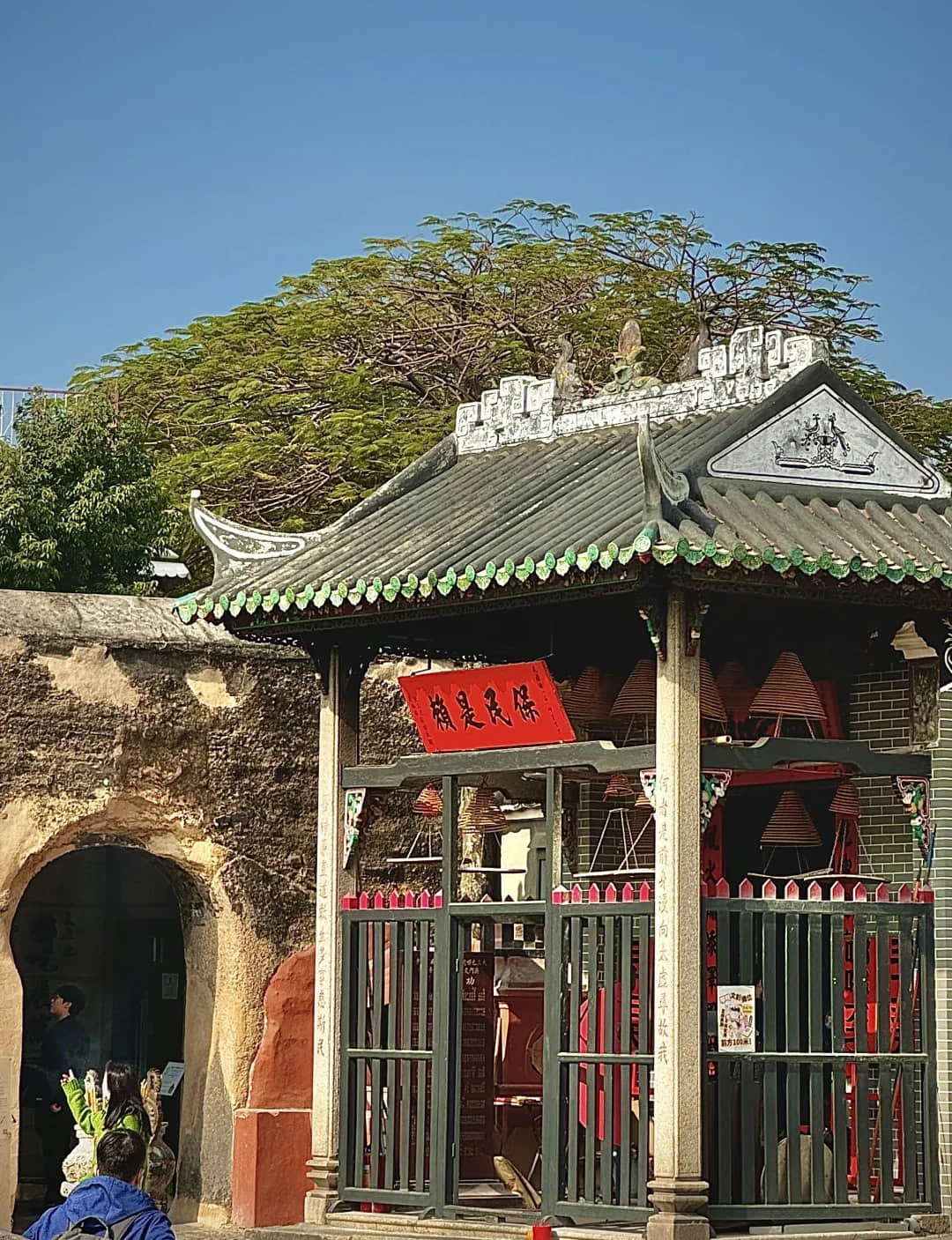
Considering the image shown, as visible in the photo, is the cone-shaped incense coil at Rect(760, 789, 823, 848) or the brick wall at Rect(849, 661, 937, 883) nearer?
the brick wall at Rect(849, 661, 937, 883)

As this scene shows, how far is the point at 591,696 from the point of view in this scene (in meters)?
12.9

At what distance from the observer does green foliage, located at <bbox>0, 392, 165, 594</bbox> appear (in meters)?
18.5

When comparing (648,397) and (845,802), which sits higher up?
(648,397)

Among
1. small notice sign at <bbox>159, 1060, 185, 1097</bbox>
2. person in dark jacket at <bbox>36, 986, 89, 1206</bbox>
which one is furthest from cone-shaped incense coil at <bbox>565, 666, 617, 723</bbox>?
person in dark jacket at <bbox>36, 986, 89, 1206</bbox>

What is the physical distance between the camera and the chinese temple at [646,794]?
35.6ft

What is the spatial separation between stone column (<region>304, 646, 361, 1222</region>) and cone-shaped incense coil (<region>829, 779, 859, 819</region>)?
2791 millimetres

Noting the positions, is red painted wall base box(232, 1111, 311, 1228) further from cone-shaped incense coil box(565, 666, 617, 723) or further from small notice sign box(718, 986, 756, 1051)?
small notice sign box(718, 986, 756, 1051)

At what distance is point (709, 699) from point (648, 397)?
2095mm

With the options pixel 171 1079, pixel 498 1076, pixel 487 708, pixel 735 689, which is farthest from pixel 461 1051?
pixel 171 1079

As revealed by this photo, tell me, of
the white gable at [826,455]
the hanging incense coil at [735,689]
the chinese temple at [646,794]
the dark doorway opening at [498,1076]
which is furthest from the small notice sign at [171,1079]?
the white gable at [826,455]

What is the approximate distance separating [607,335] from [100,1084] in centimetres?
1343

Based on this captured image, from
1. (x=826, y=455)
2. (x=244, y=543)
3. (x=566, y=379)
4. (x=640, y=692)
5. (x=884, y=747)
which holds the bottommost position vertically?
(x=884, y=747)

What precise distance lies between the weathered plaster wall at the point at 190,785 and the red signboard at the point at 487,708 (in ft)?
5.23

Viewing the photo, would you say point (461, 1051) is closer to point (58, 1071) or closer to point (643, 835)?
A: point (643, 835)
